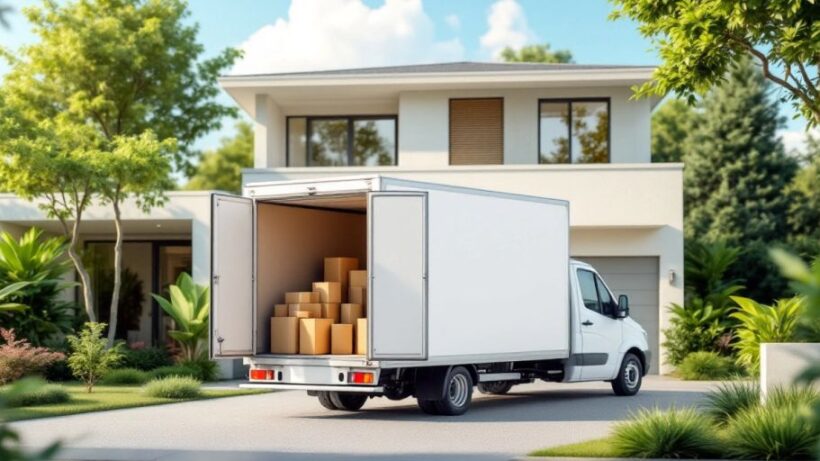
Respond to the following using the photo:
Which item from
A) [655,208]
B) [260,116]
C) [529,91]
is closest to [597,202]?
[655,208]

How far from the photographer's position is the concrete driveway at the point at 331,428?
11.1m

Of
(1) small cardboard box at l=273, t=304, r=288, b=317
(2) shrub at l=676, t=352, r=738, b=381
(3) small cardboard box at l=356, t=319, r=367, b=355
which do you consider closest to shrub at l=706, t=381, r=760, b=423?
(3) small cardboard box at l=356, t=319, r=367, b=355

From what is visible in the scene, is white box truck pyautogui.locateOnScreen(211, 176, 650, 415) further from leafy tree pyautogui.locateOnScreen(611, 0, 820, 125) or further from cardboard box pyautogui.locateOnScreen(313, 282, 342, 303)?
leafy tree pyautogui.locateOnScreen(611, 0, 820, 125)

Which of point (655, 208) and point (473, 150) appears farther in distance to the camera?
point (473, 150)

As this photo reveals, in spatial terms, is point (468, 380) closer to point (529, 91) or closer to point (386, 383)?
point (386, 383)

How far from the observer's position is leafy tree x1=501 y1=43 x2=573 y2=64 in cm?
5806

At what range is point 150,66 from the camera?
112 feet

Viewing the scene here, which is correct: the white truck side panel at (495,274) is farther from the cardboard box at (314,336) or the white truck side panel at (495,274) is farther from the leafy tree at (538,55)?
the leafy tree at (538,55)

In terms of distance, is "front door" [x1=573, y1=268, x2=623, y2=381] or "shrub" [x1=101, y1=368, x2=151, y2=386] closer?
"front door" [x1=573, y1=268, x2=623, y2=381]

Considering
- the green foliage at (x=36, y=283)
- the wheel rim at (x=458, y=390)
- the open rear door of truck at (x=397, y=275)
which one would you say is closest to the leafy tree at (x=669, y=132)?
the green foliage at (x=36, y=283)

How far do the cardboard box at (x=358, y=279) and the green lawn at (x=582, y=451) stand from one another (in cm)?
499

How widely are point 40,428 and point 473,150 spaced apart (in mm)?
14528

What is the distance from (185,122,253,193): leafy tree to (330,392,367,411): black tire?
142ft

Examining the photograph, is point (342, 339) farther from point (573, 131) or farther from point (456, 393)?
point (573, 131)
